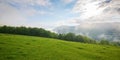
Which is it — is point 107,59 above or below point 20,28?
below

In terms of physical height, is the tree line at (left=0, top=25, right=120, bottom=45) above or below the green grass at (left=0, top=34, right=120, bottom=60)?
above

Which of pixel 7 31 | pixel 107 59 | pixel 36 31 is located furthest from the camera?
pixel 36 31

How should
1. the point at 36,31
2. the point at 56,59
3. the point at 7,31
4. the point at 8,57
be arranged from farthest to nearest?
the point at 36,31
the point at 7,31
the point at 56,59
the point at 8,57

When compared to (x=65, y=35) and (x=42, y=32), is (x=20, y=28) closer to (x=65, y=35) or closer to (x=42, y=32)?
(x=42, y=32)

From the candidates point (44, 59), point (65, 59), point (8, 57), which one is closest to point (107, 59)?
point (65, 59)

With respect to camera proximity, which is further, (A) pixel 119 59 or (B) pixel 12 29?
(B) pixel 12 29

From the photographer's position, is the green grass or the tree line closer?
the green grass

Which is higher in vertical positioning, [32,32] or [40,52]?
[32,32]

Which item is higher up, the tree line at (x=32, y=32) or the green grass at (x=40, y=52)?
the tree line at (x=32, y=32)

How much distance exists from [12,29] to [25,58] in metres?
46.9

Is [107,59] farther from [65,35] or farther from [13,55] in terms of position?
[65,35]

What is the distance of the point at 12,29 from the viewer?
221 feet

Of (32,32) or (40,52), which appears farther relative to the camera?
(32,32)

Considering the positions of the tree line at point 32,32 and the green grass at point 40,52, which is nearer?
the green grass at point 40,52
